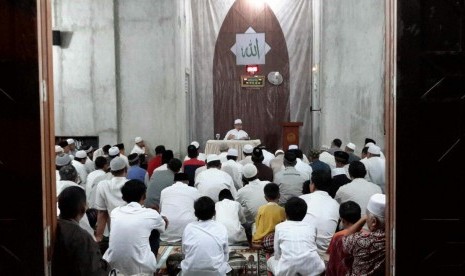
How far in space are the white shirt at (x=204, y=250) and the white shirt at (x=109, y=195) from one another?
1.30 metres

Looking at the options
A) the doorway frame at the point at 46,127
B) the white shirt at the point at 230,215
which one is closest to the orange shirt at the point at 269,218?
the white shirt at the point at 230,215

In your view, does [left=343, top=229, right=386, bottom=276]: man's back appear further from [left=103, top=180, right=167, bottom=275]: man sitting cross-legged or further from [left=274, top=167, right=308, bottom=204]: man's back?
[left=274, top=167, right=308, bottom=204]: man's back

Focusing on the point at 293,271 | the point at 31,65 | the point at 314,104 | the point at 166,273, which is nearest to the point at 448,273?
the point at 293,271

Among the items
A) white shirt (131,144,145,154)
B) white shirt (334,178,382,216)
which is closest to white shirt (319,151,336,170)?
white shirt (334,178,382,216)

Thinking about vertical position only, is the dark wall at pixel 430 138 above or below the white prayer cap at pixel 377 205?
above

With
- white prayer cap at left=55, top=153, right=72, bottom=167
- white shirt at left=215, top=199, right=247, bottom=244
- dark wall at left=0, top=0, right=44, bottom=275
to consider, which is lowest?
white shirt at left=215, top=199, right=247, bottom=244

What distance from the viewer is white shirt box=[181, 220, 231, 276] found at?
12.1 feet

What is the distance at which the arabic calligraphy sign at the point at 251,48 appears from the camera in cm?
1228

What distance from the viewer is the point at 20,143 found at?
2.28 meters

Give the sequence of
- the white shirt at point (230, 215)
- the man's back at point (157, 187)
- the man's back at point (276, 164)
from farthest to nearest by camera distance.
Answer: the man's back at point (276, 164) < the man's back at point (157, 187) < the white shirt at point (230, 215)

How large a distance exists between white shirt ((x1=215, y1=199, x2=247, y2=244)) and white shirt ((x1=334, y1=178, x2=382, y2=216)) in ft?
3.10

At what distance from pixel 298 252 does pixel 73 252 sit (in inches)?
63.9

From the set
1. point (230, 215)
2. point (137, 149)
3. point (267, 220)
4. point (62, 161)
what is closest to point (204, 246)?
point (267, 220)

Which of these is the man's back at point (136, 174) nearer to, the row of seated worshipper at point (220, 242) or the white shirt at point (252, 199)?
the white shirt at point (252, 199)
